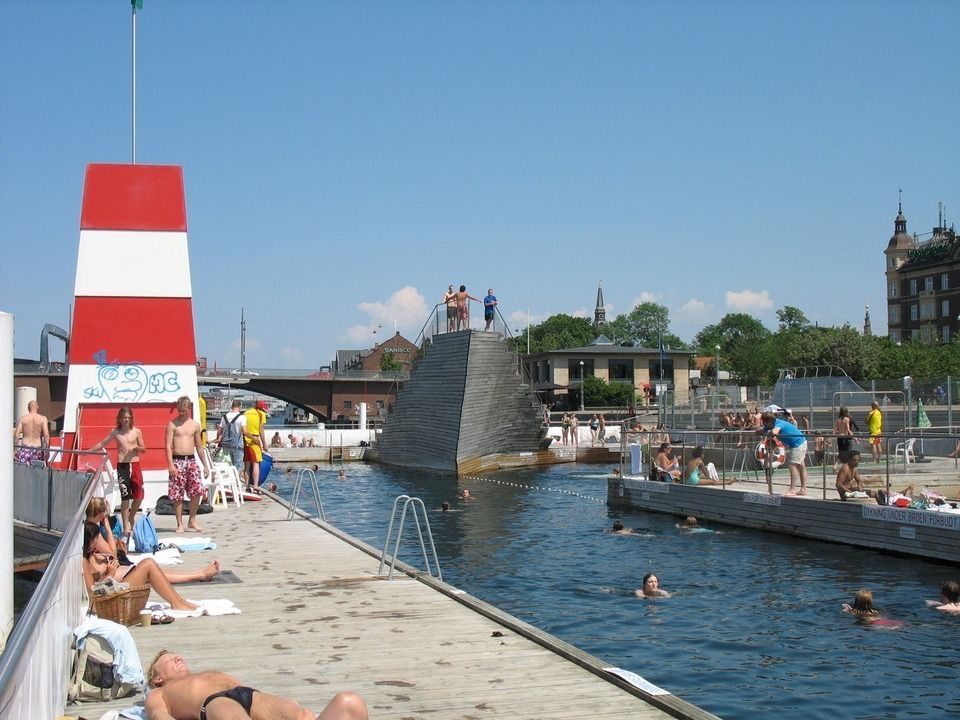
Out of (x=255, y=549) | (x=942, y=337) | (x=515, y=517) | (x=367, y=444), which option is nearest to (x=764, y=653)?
(x=255, y=549)

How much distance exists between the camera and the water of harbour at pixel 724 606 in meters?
10.5

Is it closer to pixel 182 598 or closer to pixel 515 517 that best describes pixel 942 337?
pixel 515 517

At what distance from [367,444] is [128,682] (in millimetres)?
47959

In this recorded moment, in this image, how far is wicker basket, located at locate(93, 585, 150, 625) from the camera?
30.0ft

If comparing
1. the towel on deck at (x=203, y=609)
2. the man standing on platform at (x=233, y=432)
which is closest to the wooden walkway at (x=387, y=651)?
the towel on deck at (x=203, y=609)

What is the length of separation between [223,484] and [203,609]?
10801 mm

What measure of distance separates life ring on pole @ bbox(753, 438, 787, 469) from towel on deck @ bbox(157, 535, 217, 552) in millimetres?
12513

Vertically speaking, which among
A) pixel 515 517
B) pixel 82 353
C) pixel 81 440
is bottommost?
pixel 515 517

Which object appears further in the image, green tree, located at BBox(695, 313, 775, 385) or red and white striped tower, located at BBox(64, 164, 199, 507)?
green tree, located at BBox(695, 313, 775, 385)

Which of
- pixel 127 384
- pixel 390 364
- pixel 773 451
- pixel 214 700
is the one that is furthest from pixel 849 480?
pixel 390 364

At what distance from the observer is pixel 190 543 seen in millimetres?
14594

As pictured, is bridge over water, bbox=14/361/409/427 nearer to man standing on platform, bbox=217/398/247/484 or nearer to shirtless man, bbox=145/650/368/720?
man standing on platform, bbox=217/398/247/484

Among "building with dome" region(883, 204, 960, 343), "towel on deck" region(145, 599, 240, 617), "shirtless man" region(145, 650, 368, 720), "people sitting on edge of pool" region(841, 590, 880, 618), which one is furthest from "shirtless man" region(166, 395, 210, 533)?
"building with dome" region(883, 204, 960, 343)

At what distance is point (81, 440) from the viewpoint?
18875 mm
